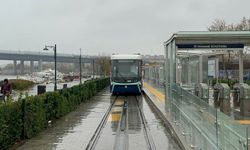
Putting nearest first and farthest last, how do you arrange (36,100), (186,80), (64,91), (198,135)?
(198,135), (36,100), (64,91), (186,80)

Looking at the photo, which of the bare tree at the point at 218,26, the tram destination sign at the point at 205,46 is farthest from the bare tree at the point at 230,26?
Result: the tram destination sign at the point at 205,46

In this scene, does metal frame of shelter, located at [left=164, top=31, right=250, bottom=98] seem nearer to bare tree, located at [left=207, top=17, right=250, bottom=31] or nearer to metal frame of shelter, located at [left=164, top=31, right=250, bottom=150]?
metal frame of shelter, located at [left=164, top=31, right=250, bottom=150]

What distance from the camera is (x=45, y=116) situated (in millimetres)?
14773

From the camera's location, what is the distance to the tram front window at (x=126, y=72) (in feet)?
113

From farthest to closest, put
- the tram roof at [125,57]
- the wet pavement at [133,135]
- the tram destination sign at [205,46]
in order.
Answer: the tram roof at [125,57] < the tram destination sign at [205,46] < the wet pavement at [133,135]

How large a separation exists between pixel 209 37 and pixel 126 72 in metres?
18.9

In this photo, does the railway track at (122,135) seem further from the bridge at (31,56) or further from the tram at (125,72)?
the bridge at (31,56)

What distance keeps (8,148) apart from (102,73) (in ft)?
237

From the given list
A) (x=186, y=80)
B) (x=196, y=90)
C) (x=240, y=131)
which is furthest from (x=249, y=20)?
(x=240, y=131)

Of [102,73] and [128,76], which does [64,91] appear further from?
[102,73]

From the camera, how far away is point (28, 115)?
1259 centimetres

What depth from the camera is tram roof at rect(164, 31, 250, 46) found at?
50.5 feet

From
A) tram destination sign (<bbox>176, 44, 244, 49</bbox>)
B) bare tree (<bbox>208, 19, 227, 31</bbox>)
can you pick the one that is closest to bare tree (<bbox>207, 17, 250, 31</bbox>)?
bare tree (<bbox>208, 19, 227, 31</bbox>)

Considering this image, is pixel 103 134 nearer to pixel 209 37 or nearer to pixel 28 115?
pixel 28 115
